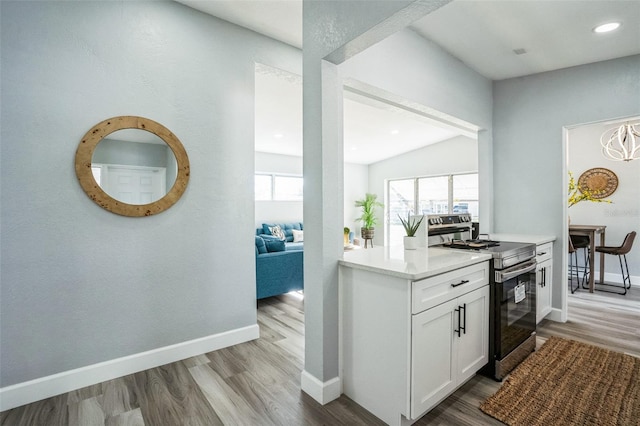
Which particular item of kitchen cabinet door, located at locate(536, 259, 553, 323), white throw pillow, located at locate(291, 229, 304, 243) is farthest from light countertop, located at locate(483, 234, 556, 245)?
white throw pillow, located at locate(291, 229, 304, 243)

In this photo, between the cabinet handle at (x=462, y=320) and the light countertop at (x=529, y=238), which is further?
the light countertop at (x=529, y=238)

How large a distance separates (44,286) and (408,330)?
7.49 ft

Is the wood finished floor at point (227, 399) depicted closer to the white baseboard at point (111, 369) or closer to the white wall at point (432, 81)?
the white baseboard at point (111, 369)

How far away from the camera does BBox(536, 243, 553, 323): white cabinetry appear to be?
309cm

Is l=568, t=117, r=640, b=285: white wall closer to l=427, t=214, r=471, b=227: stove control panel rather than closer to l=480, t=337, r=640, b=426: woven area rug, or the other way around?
l=480, t=337, r=640, b=426: woven area rug

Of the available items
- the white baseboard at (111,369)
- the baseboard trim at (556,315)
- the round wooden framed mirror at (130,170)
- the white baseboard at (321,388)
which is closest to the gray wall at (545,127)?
the baseboard trim at (556,315)

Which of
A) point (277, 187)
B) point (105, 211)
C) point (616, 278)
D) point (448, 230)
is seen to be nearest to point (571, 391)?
point (448, 230)

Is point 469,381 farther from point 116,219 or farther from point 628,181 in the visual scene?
point 628,181

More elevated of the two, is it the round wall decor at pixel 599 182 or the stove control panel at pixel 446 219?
the round wall decor at pixel 599 182

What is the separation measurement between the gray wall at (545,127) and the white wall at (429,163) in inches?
131

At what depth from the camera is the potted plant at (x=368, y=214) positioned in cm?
886

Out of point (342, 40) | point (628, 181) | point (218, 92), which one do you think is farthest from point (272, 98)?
point (628, 181)

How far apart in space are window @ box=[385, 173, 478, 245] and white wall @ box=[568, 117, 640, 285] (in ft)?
6.11

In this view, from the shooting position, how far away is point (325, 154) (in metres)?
2.01
